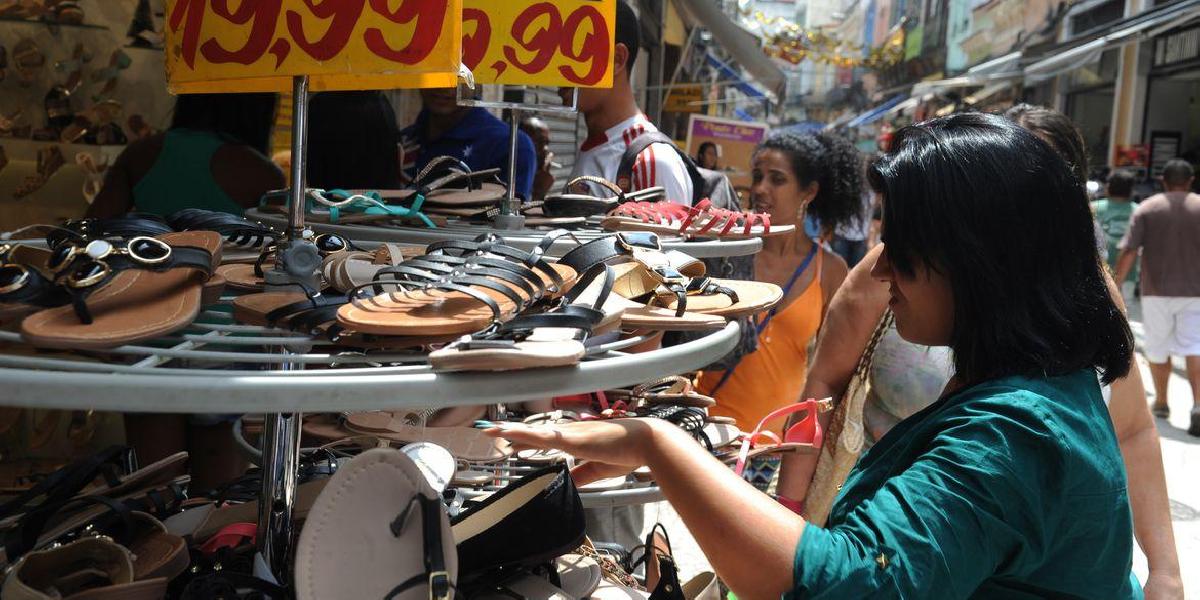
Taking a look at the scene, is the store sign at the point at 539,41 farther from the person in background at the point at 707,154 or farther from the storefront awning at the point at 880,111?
the storefront awning at the point at 880,111

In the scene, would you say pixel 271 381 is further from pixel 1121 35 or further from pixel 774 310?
pixel 1121 35

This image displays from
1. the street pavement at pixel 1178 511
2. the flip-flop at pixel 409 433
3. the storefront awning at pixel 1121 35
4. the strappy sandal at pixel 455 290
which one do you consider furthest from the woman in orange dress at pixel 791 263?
the storefront awning at pixel 1121 35

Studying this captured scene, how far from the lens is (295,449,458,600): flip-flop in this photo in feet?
3.74

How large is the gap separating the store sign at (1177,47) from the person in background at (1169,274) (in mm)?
9018

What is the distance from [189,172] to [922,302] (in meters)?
2.30

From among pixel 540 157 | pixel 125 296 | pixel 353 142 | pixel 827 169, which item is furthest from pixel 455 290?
pixel 540 157

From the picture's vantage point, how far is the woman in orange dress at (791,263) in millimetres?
3484

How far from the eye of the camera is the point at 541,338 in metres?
1.18

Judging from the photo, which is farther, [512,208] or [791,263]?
[791,263]

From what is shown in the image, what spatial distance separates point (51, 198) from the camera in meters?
3.94

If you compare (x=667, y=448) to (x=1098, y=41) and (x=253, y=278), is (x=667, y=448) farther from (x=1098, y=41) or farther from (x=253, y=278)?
(x=1098, y=41)

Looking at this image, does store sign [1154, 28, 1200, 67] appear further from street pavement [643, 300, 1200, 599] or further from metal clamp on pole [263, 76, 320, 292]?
metal clamp on pole [263, 76, 320, 292]

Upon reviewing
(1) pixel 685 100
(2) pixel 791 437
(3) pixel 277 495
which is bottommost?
(2) pixel 791 437

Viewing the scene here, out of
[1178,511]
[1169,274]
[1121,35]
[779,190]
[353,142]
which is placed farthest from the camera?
[1121,35]
